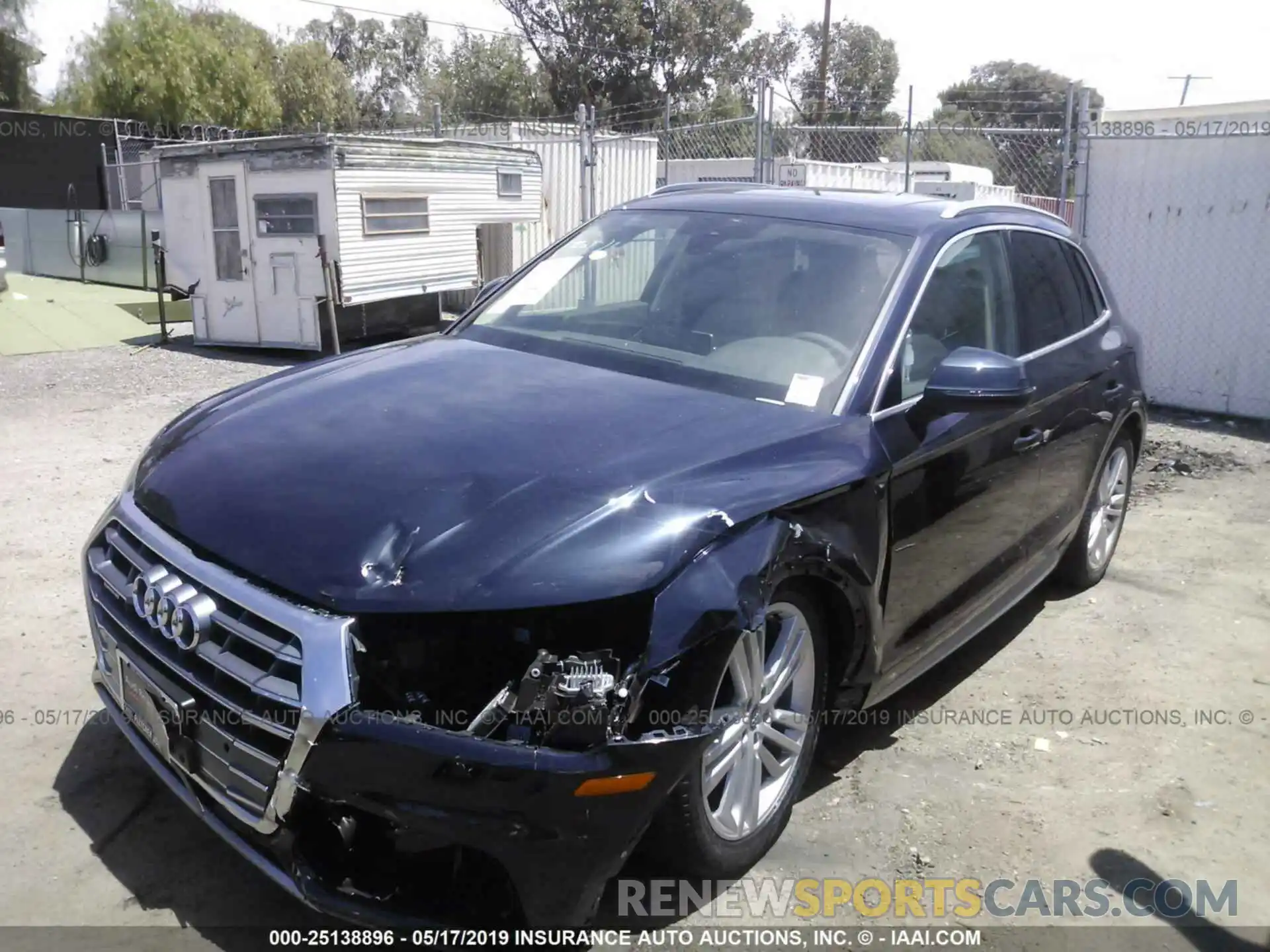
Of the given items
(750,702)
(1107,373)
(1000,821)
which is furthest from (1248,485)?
(750,702)

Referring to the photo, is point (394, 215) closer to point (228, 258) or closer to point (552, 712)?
point (228, 258)

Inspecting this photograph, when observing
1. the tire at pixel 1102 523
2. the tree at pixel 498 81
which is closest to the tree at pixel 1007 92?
the tree at pixel 498 81

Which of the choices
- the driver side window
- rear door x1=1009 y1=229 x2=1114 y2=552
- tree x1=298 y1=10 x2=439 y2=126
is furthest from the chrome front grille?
tree x1=298 y1=10 x2=439 y2=126

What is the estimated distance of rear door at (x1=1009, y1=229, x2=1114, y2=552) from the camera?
4305mm

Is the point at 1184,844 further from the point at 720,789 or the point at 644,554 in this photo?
the point at 644,554

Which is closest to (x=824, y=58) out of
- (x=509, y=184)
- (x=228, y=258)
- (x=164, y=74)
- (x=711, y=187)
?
(x=164, y=74)

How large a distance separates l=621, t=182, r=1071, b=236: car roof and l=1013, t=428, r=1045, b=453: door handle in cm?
79

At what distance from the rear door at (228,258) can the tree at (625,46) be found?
100.0 feet

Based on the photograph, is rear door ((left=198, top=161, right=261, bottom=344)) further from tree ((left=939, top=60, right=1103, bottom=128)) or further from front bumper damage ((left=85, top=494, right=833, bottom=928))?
tree ((left=939, top=60, right=1103, bottom=128))

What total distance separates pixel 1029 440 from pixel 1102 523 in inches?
67.8

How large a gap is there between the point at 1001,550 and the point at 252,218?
403 inches

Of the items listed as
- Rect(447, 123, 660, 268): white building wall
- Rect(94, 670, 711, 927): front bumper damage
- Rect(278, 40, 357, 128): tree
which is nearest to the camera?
Rect(94, 670, 711, 927): front bumper damage

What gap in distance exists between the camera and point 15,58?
119 feet

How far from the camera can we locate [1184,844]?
3414mm
